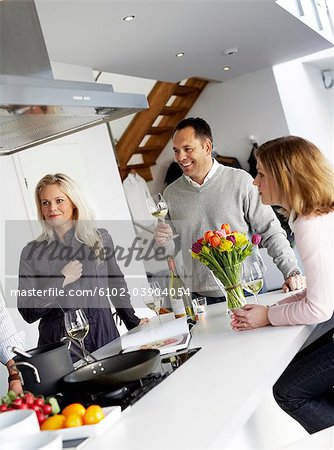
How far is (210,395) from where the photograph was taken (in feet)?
5.61

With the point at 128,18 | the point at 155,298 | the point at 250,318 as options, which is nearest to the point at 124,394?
the point at 250,318

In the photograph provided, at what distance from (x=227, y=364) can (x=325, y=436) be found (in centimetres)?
53

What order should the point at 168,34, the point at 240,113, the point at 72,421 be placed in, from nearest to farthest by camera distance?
the point at 72,421, the point at 168,34, the point at 240,113

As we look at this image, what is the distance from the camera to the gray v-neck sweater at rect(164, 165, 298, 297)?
10.7ft

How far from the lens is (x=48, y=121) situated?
8.19 ft

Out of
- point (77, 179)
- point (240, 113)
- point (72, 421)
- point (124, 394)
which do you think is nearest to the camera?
point (72, 421)

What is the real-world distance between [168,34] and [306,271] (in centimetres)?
337

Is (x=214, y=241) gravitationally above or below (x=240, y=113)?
below

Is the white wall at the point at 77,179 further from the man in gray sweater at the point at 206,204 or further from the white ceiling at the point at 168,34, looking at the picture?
the man in gray sweater at the point at 206,204

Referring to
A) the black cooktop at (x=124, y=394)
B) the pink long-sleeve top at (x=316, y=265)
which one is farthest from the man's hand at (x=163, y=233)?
the black cooktop at (x=124, y=394)

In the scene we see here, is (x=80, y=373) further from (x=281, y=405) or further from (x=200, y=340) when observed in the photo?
(x=281, y=405)

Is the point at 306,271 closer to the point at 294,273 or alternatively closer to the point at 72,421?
the point at 294,273

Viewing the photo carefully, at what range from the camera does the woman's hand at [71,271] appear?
289 centimetres

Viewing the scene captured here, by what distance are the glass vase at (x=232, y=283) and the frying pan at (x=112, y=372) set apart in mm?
690
